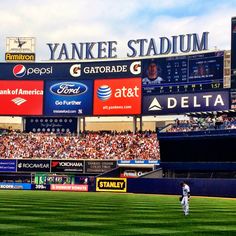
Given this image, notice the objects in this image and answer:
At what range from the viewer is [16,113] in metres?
69.4

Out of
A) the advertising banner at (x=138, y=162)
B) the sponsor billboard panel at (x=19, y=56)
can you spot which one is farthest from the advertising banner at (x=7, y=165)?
the sponsor billboard panel at (x=19, y=56)

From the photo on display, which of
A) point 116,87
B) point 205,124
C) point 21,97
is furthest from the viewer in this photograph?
point 21,97

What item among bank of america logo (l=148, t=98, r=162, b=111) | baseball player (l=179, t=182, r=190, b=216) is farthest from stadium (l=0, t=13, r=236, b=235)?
baseball player (l=179, t=182, r=190, b=216)

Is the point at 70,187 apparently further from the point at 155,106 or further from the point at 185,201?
the point at 185,201

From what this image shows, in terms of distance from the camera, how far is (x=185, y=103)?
2395 inches

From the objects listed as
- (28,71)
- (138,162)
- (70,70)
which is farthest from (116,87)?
(28,71)

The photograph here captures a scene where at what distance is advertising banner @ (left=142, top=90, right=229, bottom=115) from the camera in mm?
57562

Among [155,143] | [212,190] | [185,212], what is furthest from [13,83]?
[185,212]

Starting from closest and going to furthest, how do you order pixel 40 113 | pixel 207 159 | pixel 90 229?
pixel 90 229 < pixel 207 159 < pixel 40 113

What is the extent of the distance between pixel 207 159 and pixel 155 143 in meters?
10.2

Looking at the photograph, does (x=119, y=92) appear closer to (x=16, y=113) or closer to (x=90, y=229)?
(x=16, y=113)

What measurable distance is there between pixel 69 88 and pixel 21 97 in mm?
6457

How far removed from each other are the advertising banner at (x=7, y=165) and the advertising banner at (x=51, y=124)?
6391 millimetres

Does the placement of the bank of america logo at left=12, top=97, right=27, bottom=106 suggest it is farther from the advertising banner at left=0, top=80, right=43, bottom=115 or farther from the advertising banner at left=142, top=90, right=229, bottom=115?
the advertising banner at left=142, top=90, right=229, bottom=115
